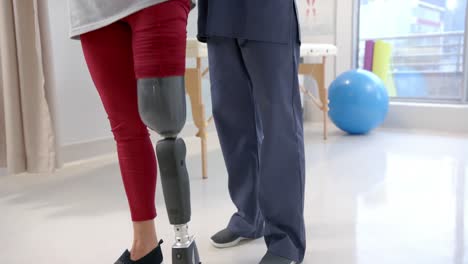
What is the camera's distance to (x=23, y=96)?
6.85 ft

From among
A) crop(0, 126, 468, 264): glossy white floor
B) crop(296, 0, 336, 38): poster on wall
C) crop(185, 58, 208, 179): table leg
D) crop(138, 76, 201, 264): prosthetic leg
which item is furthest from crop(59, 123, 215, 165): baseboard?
crop(296, 0, 336, 38): poster on wall

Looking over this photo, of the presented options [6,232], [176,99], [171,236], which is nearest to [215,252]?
[171,236]

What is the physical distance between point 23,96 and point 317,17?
2.71 meters

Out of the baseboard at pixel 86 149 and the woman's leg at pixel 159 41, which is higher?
the woman's leg at pixel 159 41

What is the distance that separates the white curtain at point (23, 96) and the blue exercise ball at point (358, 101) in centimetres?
205

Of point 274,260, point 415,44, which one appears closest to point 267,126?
point 274,260

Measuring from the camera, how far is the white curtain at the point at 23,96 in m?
2.02

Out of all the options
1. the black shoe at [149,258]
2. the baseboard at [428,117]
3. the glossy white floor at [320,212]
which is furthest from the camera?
the baseboard at [428,117]

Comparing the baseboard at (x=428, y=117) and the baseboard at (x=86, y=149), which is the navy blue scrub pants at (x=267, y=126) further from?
the baseboard at (x=428, y=117)

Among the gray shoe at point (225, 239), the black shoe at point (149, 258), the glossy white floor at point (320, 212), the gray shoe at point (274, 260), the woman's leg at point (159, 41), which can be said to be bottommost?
the glossy white floor at point (320, 212)

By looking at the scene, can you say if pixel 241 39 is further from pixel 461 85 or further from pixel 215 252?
pixel 461 85

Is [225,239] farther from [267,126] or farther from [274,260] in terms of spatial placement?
[267,126]

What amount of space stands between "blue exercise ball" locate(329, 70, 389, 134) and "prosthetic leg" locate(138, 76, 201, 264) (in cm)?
254

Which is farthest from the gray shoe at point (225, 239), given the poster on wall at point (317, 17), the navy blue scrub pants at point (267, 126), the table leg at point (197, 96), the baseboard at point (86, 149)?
the poster on wall at point (317, 17)
